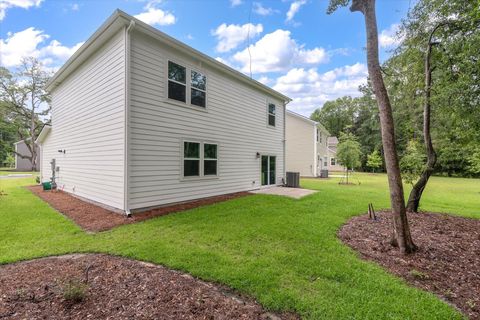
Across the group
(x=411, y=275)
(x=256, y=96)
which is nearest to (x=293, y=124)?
(x=256, y=96)

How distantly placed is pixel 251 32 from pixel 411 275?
29.3 ft

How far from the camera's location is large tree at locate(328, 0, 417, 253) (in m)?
4.26

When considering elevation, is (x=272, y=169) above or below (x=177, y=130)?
below

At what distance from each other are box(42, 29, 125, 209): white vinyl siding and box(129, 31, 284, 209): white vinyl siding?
1.46 feet

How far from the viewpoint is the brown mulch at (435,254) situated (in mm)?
3088

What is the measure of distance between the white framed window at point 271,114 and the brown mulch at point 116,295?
1090 cm

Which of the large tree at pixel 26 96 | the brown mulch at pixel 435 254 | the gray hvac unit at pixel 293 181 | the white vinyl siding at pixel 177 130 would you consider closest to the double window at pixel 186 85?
the white vinyl siding at pixel 177 130

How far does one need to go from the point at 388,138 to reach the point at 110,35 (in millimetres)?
8088

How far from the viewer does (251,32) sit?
9.04 meters

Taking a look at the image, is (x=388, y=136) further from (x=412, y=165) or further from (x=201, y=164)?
(x=201, y=164)

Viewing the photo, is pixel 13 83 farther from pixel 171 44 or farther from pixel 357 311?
pixel 357 311

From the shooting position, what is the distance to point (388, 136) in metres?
4.33

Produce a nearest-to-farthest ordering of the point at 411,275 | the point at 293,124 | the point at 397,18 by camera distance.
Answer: the point at 411,275 → the point at 397,18 → the point at 293,124

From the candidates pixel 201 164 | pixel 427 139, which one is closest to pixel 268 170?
pixel 201 164
